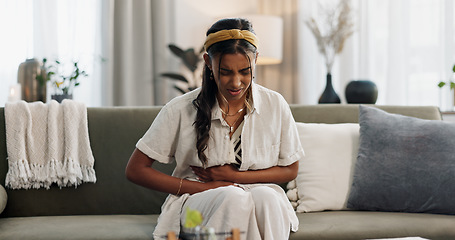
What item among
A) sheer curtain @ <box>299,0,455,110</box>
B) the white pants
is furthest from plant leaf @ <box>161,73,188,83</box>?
the white pants

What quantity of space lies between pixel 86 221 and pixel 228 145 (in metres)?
0.59

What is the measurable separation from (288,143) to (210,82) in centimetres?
34

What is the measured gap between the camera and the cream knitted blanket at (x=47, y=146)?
2.23 metres

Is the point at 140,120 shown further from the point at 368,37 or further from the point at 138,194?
the point at 368,37

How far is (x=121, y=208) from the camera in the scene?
2.30 m

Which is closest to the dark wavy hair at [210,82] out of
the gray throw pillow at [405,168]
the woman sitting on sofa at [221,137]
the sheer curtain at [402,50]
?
the woman sitting on sofa at [221,137]

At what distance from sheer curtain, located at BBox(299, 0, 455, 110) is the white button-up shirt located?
206 centimetres

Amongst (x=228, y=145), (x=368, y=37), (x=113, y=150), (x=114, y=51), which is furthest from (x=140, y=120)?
(x=368, y=37)

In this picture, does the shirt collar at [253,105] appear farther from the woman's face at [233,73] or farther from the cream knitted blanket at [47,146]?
the cream knitted blanket at [47,146]

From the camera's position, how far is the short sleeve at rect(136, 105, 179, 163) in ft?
6.18

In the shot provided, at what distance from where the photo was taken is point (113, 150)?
2340 mm

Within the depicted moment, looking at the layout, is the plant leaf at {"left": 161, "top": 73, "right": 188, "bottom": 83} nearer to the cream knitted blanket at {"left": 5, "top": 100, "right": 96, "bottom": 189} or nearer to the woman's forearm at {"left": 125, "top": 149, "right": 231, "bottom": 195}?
the cream knitted blanket at {"left": 5, "top": 100, "right": 96, "bottom": 189}

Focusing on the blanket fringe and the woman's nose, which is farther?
the blanket fringe

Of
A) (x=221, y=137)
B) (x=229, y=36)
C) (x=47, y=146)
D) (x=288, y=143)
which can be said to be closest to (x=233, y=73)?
(x=229, y=36)
